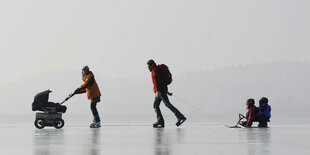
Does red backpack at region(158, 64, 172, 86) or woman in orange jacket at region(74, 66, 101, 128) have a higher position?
red backpack at region(158, 64, 172, 86)

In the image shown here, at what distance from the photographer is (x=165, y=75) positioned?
55.8 ft

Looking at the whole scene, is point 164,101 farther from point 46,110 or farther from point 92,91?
point 46,110

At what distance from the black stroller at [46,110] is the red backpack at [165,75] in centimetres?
269

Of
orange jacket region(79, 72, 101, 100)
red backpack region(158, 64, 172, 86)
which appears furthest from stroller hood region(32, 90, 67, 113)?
red backpack region(158, 64, 172, 86)

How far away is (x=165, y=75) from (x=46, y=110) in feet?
11.2

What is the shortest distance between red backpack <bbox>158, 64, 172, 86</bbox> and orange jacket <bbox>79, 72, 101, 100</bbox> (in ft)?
6.22

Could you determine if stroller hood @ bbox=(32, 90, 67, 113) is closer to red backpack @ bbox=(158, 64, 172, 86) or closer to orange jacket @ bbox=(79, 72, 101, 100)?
orange jacket @ bbox=(79, 72, 101, 100)

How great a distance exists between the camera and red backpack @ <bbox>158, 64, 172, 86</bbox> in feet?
55.7

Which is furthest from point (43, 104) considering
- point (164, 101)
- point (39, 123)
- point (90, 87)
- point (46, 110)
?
point (164, 101)

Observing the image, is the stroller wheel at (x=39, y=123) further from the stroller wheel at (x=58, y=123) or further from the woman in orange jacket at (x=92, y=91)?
the woman in orange jacket at (x=92, y=91)

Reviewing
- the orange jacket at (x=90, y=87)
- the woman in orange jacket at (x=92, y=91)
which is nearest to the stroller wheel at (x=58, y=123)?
the woman in orange jacket at (x=92, y=91)

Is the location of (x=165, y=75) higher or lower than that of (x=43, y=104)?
higher

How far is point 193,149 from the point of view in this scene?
30.6 ft

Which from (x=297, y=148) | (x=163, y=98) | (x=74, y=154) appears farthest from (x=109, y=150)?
(x=163, y=98)
